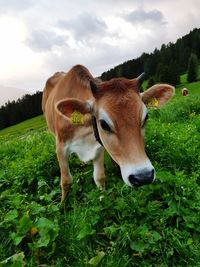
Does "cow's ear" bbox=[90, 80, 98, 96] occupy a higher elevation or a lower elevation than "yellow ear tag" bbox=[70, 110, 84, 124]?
higher

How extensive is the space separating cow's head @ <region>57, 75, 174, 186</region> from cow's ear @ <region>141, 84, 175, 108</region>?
44 cm

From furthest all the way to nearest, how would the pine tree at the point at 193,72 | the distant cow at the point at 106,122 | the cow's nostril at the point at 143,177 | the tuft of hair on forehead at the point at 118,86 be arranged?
the pine tree at the point at 193,72
the tuft of hair on forehead at the point at 118,86
the distant cow at the point at 106,122
the cow's nostril at the point at 143,177

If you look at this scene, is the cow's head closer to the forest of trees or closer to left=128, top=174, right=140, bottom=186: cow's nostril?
left=128, top=174, right=140, bottom=186: cow's nostril

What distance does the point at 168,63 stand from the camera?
87625 mm

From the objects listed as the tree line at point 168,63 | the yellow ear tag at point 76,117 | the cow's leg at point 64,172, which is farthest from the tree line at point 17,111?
the yellow ear tag at point 76,117

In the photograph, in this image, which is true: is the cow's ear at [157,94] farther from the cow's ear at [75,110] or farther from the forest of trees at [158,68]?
the forest of trees at [158,68]

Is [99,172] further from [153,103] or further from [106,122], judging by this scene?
[106,122]

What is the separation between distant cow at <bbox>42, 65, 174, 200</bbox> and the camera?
16.1 feet

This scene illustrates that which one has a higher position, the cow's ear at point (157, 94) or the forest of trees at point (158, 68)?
the cow's ear at point (157, 94)

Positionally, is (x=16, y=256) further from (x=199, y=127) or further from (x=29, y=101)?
(x=29, y=101)

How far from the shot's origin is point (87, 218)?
18.6ft

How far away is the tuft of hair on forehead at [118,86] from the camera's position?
5.45 meters

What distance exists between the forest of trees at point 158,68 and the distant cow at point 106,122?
6735 centimetres

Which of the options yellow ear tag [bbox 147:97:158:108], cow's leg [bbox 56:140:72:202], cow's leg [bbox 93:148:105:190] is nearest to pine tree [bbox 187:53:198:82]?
cow's leg [bbox 93:148:105:190]
